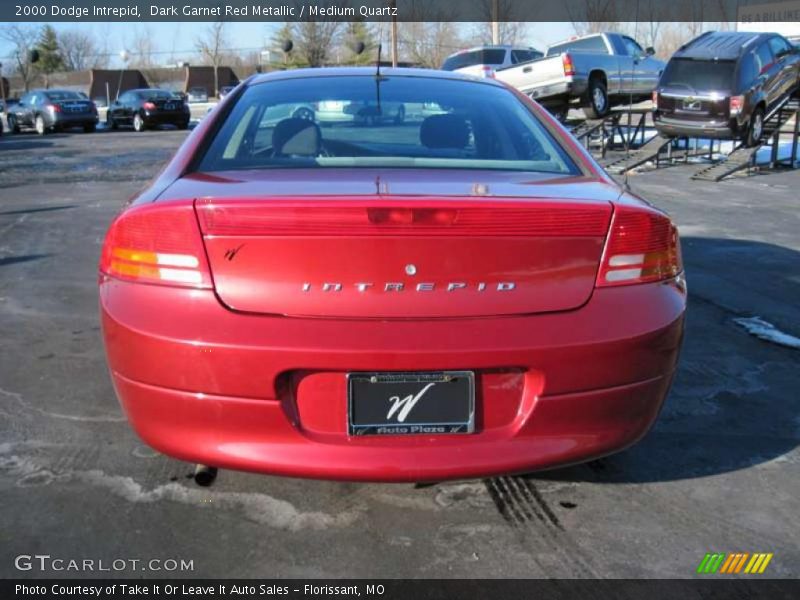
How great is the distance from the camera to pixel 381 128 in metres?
3.30

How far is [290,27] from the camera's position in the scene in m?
51.5

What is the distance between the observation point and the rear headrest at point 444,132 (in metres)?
3.13

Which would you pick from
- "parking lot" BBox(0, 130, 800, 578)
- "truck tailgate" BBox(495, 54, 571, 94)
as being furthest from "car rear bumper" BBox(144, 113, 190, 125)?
"parking lot" BBox(0, 130, 800, 578)

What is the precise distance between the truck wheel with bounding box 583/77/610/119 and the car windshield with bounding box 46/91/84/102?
62.0 ft

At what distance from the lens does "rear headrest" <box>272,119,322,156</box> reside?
3.01 m

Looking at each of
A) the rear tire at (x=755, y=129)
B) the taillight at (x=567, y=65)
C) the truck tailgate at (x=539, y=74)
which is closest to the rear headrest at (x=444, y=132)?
the truck tailgate at (x=539, y=74)

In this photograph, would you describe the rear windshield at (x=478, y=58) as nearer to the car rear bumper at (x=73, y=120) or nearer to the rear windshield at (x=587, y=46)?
the rear windshield at (x=587, y=46)

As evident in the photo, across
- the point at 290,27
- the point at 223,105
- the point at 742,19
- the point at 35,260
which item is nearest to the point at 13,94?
the point at 290,27

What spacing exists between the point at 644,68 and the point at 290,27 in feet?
125

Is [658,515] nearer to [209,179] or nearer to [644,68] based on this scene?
[209,179]

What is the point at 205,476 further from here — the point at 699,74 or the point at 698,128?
the point at 699,74

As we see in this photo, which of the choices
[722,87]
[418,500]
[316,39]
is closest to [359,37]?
[316,39]

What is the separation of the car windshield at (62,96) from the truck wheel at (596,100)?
18.9 metres

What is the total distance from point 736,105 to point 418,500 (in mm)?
12715
